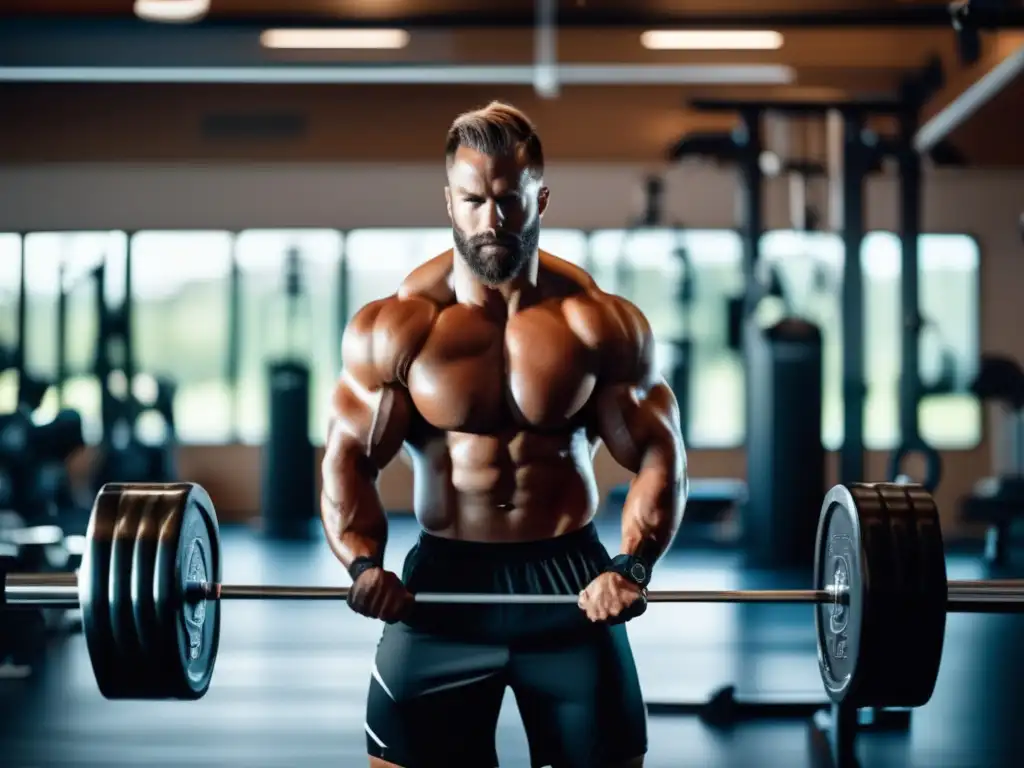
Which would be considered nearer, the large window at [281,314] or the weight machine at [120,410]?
the weight machine at [120,410]

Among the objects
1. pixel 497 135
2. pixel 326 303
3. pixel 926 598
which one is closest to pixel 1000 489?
pixel 326 303

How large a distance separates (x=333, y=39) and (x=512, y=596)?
5.46 metres

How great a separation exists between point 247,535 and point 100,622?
539cm

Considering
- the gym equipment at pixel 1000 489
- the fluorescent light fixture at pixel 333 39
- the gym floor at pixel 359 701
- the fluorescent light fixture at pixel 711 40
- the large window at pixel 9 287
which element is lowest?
the gym floor at pixel 359 701

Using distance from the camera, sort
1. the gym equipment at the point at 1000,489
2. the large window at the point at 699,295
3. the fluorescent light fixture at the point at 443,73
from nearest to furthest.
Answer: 1. the gym equipment at the point at 1000,489
2. the fluorescent light fixture at the point at 443,73
3. the large window at the point at 699,295

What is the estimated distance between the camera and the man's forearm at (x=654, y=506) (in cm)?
134

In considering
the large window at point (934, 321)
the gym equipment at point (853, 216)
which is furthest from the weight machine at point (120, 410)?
the large window at point (934, 321)

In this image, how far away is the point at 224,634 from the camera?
392cm

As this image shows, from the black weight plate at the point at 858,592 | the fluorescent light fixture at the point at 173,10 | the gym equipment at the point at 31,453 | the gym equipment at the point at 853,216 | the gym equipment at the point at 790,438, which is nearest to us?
the black weight plate at the point at 858,592

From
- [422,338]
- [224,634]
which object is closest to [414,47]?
[224,634]

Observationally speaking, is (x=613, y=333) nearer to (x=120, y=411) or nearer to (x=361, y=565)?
(x=361, y=565)

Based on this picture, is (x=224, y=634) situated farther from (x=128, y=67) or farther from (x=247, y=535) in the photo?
(x=128, y=67)

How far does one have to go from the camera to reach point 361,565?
1316mm

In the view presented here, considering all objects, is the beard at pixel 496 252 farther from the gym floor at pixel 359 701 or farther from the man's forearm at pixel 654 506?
the gym floor at pixel 359 701
